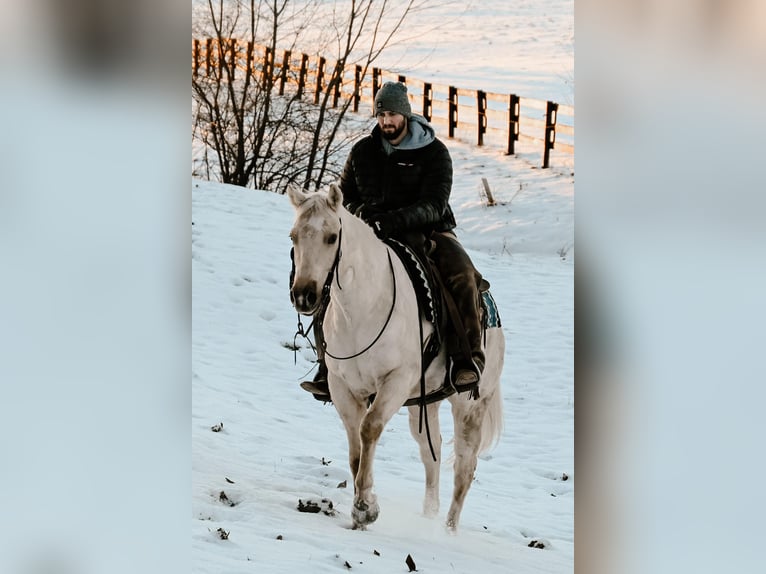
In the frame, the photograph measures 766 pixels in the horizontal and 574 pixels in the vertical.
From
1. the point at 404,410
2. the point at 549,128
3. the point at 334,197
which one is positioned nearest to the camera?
the point at 334,197

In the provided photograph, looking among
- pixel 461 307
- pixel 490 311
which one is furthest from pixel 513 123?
pixel 461 307

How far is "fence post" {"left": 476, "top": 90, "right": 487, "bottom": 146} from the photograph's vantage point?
17.9 feet

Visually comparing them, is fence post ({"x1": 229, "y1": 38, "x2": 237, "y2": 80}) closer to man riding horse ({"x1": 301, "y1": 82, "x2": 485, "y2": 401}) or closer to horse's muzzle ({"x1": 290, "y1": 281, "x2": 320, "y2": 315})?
man riding horse ({"x1": 301, "y1": 82, "x2": 485, "y2": 401})

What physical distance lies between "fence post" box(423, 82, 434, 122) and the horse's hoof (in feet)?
6.14

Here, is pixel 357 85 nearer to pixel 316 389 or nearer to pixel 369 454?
pixel 316 389

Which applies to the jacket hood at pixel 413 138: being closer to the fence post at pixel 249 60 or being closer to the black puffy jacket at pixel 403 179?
the black puffy jacket at pixel 403 179

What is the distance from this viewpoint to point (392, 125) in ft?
16.7

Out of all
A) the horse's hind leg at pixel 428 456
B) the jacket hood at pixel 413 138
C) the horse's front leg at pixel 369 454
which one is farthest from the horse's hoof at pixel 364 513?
the jacket hood at pixel 413 138

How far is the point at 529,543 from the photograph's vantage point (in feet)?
16.7

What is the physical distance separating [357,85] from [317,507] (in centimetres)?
207

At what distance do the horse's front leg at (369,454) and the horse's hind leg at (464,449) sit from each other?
48cm
